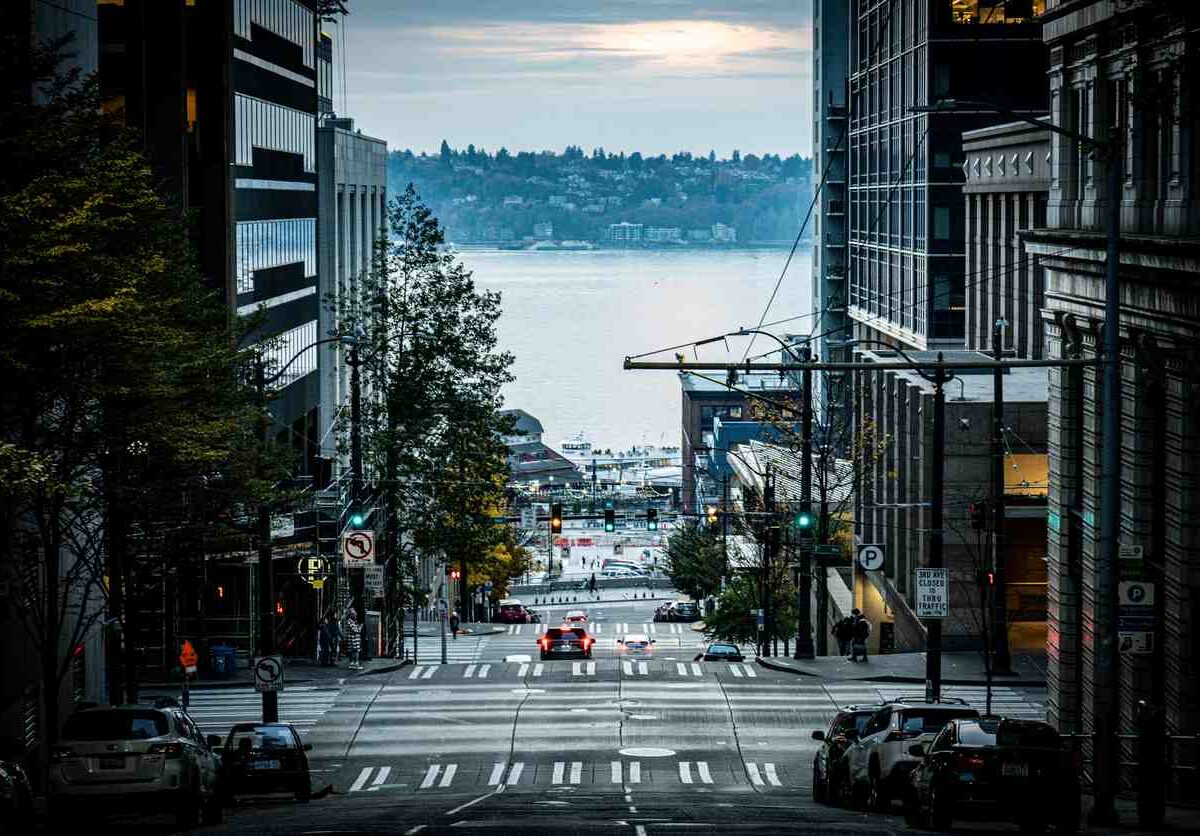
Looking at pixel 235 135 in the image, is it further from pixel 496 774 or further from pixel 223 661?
pixel 496 774

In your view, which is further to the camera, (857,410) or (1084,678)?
(857,410)

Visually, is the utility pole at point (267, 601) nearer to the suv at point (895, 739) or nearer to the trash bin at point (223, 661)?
the trash bin at point (223, 661)

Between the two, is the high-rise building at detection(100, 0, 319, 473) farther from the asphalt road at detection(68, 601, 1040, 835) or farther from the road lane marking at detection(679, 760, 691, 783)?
the road lane marking at detection(679, 760, 691, 783)

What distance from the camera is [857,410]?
77375mm

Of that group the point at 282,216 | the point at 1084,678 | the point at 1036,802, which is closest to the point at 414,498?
the point at 282,216

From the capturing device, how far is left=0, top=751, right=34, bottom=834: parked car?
2123cm

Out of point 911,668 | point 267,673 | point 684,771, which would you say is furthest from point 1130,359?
point 911,668

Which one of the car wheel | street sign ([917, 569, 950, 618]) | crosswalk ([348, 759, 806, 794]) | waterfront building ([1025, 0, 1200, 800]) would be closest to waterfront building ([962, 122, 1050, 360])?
street sign ([917, 569, 950, 618])

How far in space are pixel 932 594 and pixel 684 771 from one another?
32.6 ft

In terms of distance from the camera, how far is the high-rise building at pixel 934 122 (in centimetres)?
8600

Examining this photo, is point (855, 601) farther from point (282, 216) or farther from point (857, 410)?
point (282, 216)

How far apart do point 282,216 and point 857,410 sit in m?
26.8

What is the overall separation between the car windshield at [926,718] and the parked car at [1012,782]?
3.44 meters

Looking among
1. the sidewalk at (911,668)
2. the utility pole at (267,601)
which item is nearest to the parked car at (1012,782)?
the utility pole at (267,601)
